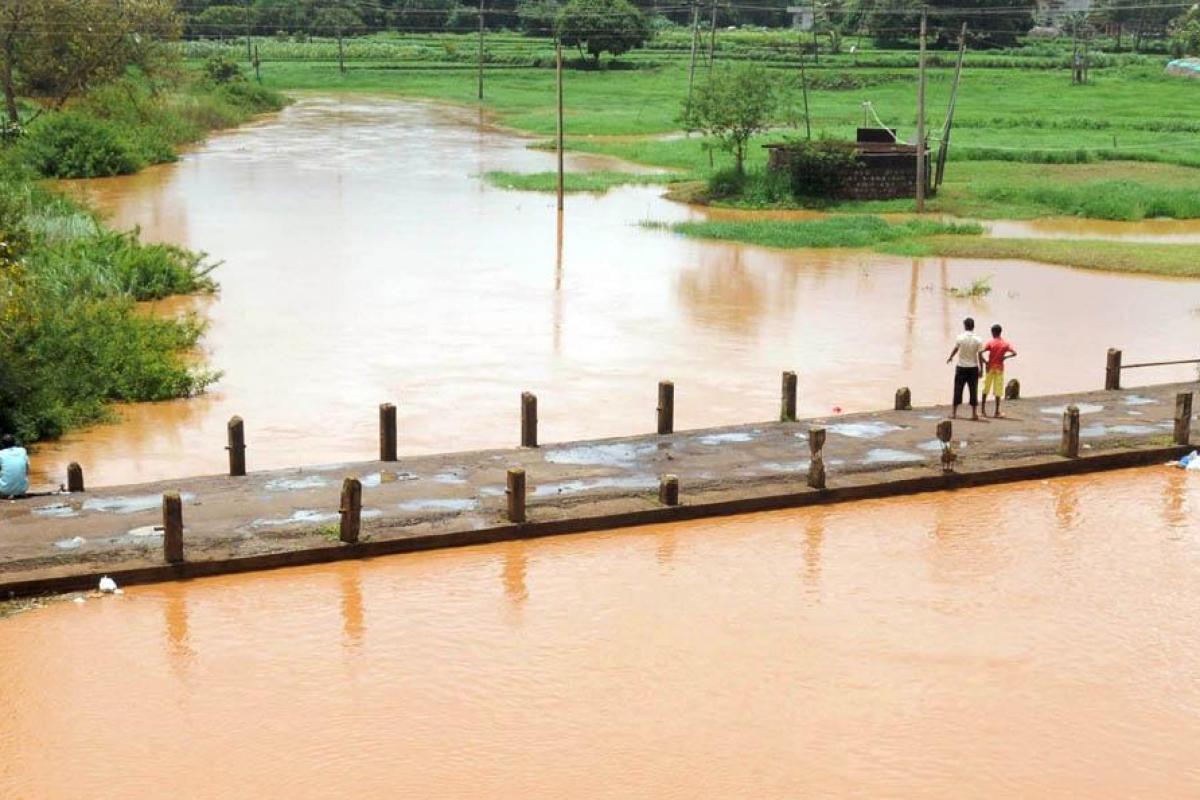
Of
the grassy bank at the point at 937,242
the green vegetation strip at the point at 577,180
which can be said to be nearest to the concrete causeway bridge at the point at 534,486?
the grassy bank at the point at 937,242

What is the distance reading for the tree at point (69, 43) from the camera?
169ft

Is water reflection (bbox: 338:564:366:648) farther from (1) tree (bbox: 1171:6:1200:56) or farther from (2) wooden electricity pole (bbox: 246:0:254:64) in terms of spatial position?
(2) wooden electricity pole (bbox: 246:0:254:64)

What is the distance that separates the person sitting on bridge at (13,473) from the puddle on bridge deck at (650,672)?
2571mm

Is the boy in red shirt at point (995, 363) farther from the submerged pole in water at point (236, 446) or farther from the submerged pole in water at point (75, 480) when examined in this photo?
the submerged pole in water at point (75, 480)

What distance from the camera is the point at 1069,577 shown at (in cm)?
1501

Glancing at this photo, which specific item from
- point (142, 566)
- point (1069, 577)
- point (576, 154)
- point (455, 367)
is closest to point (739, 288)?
point (455, 367)

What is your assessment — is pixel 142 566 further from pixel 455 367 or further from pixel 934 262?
pixel 934 262

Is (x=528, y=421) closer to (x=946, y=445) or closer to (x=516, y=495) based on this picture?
(x=516, y=495)

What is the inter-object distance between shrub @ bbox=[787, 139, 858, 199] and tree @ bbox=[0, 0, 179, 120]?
2449 centimetres

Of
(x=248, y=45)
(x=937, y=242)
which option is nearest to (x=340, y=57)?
(x=248, y=45)

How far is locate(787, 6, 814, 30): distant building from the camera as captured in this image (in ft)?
378

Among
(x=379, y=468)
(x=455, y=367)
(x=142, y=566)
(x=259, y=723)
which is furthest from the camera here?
(x=455, y=367)

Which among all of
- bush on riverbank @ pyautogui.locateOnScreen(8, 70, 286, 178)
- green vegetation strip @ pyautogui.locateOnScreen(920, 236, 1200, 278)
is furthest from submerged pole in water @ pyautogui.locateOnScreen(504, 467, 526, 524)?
bush on riverbank @ pyautogui.locateOnScreen(8, 70, 286, 178)

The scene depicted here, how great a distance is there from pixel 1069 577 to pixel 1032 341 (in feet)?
40.6
